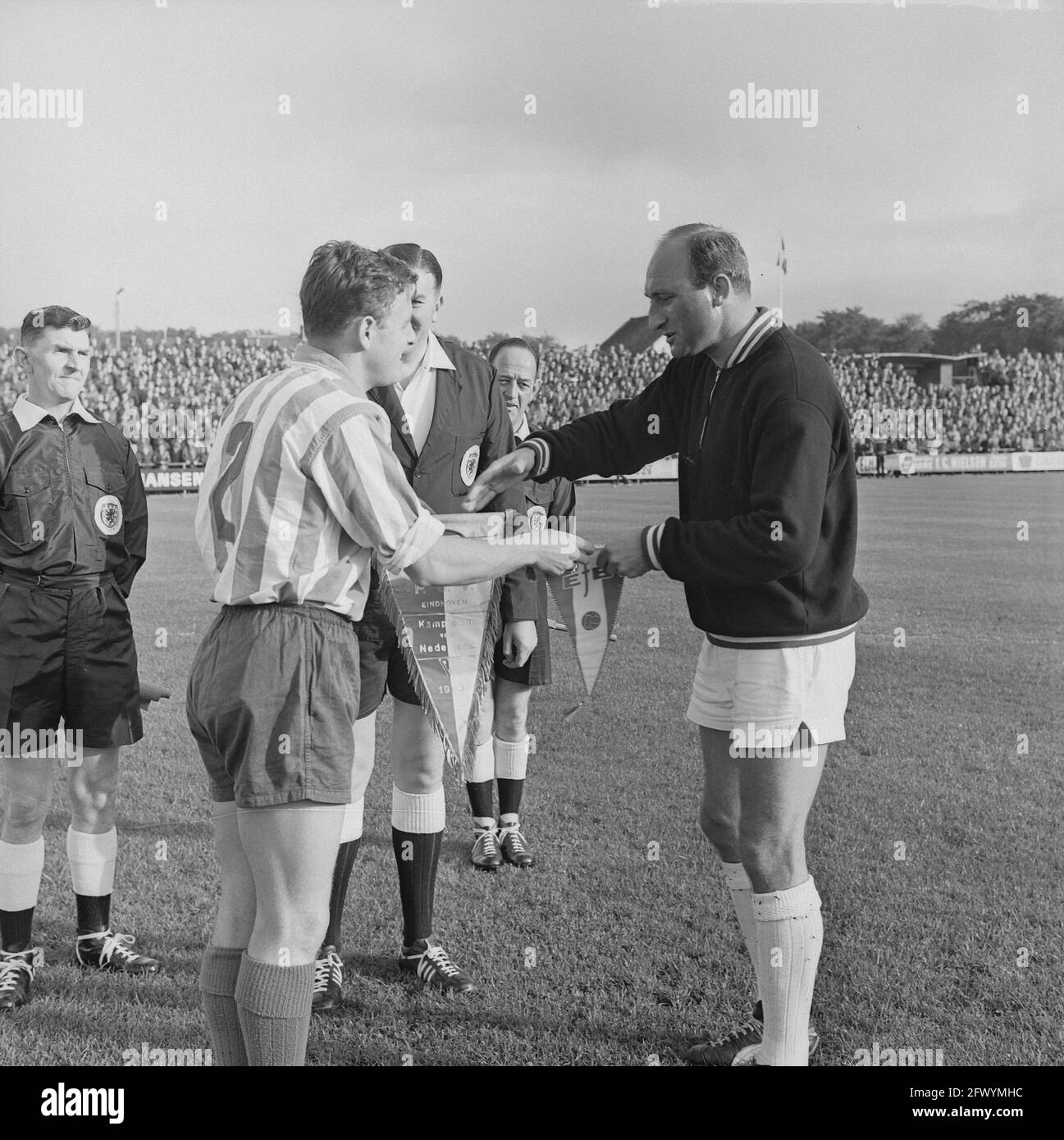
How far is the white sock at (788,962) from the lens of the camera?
9.37 feet

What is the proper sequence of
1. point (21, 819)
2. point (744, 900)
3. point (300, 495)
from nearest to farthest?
1. point (300, 495)
2. point (744, 900)
3. point (21, 819)

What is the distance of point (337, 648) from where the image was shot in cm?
244

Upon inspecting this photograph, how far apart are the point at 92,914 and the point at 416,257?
2.50 m

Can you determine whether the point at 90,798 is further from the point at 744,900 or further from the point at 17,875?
the point at 744,900

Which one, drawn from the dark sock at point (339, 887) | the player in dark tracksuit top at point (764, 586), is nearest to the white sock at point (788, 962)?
the player in dark tracksuit top at point (764, 586)

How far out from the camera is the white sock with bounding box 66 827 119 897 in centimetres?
373

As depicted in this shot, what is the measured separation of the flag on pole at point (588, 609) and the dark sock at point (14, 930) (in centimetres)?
204

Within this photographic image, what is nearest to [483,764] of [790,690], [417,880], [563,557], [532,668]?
[532,668]

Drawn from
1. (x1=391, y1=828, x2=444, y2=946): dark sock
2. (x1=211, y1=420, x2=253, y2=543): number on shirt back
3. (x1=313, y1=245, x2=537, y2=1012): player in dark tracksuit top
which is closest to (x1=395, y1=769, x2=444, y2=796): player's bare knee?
(x1=313, y1=245, x2=537, y2=1012): player in dark tracksuit top

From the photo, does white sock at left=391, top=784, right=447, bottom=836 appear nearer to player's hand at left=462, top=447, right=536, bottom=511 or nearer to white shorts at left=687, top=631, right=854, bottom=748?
player's hand at left=462, top=447, right=536, bottom=511

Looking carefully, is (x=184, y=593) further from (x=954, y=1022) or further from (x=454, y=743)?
(x=954, y=1022)

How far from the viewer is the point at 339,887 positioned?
144 inches

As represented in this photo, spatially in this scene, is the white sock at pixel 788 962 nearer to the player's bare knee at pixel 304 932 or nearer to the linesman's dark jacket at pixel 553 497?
the player's bare knee at pixel 304 932

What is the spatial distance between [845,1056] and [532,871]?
1702 millimetres
